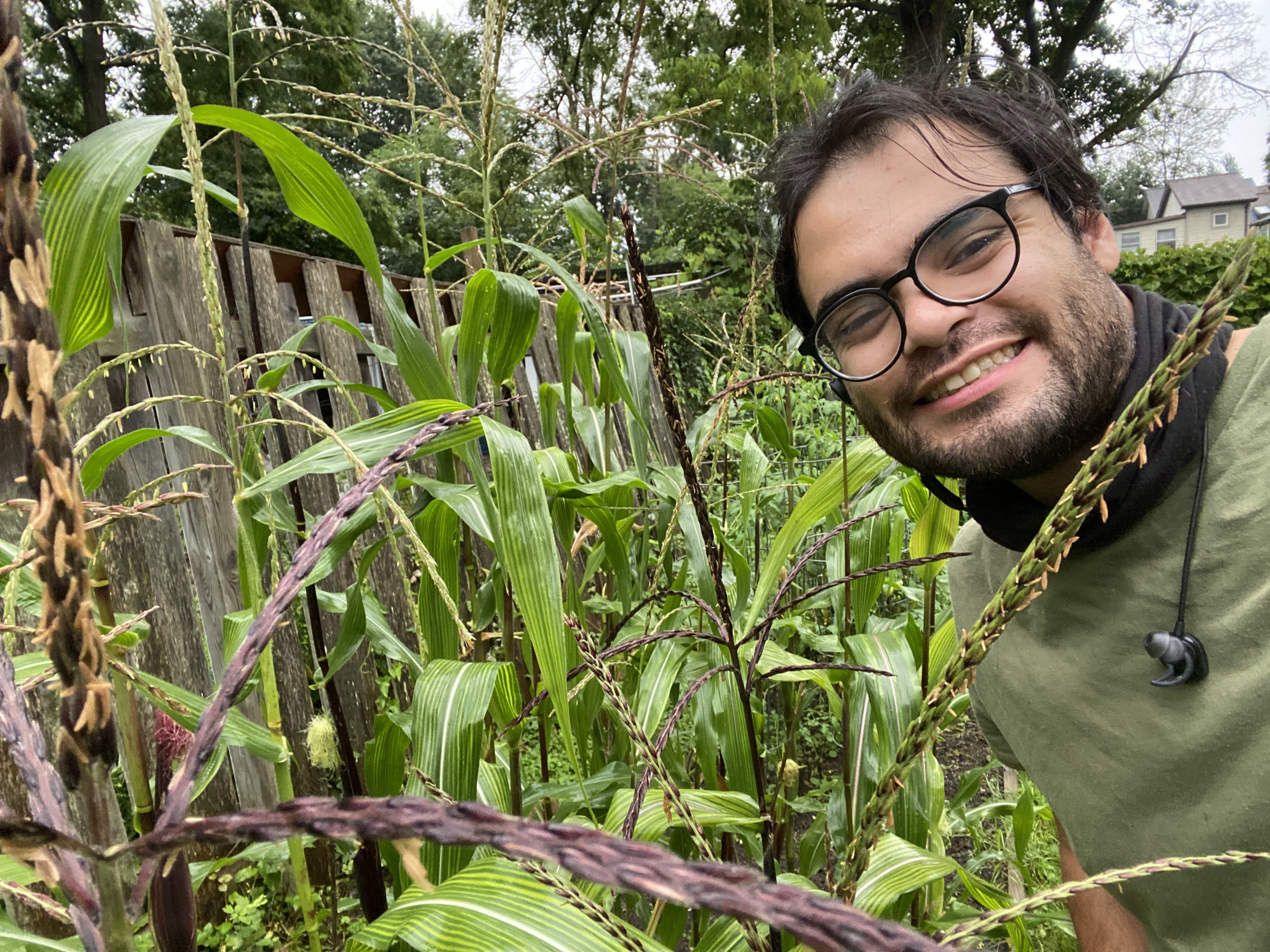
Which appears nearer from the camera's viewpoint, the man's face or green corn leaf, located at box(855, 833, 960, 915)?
green corn leaf, located at box(855, 833, 960, 915)

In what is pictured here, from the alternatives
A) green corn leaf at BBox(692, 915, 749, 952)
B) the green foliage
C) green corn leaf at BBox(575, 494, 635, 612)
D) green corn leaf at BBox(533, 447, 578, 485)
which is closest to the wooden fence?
green corn leaf at BBox(533, 447, 578, 485)

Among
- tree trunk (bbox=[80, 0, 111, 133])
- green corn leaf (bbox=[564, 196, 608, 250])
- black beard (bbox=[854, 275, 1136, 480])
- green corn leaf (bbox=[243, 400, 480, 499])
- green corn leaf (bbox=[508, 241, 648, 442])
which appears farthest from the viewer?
tree trunk (bbox=[80, 0, 111, 133])

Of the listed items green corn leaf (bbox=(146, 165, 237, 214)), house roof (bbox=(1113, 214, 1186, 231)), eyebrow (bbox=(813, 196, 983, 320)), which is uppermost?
house roof (bbox=(1113, 214, 1186, 231))

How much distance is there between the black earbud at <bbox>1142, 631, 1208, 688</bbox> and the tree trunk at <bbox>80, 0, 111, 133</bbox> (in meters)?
10.3

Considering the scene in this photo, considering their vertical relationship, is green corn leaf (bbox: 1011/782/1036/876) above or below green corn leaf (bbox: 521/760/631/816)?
below

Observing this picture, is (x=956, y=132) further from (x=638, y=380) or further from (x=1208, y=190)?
(x=1208, y=190)

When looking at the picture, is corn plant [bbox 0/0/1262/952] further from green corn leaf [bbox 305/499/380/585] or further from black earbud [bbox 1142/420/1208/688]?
black earbud [bbox 1142/420/1208/688]

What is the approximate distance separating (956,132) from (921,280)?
1.14 feet

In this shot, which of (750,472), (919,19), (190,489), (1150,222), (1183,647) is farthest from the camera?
(1150,222)

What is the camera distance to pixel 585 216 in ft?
3.93

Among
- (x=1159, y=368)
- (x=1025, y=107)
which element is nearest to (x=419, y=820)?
(x=1159, y=368)

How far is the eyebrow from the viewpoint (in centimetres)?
106

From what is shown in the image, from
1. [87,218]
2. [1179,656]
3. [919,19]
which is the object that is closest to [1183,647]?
[1179,656]

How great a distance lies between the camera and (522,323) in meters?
0.97
